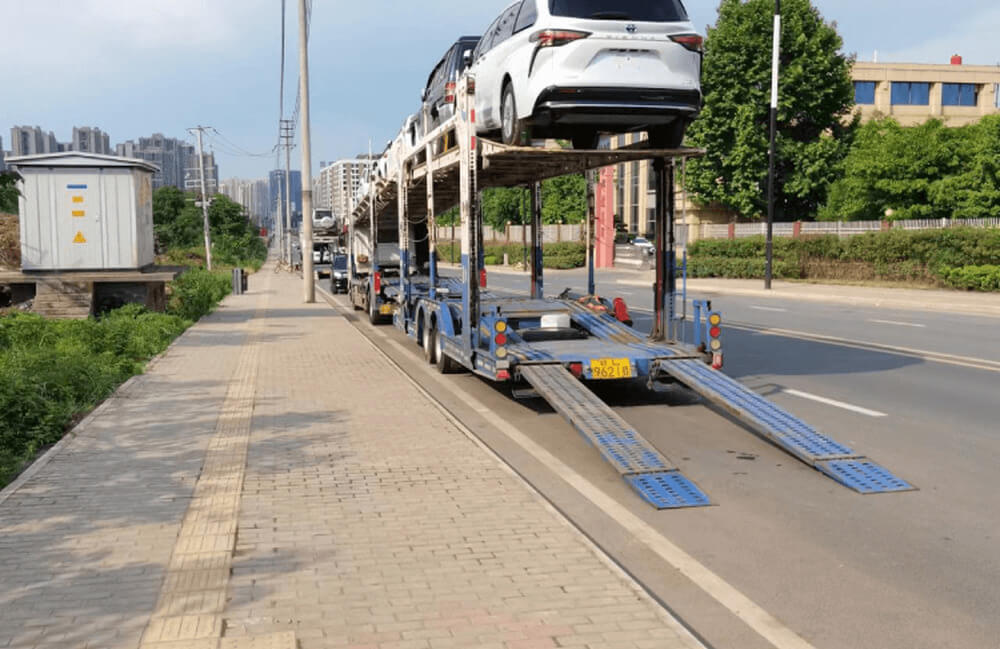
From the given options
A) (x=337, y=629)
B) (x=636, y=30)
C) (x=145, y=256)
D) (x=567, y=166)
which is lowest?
(x=337, y=629)

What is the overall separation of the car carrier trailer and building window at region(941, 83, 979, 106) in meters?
69.5

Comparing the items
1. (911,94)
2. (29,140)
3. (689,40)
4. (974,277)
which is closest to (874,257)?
(974,277)

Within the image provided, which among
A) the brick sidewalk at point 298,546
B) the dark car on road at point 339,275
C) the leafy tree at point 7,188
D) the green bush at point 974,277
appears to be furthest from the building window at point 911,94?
the leafy tree at point 7,188

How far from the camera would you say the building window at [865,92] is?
7125cm

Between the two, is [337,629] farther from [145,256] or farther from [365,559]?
[145,256]

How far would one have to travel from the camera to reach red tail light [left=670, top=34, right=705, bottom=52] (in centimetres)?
997

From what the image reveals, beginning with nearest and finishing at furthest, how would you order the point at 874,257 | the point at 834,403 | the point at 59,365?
the point at 834,403 < the point at 59,365 < the point at 874,257

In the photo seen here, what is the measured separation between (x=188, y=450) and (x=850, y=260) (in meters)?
31.8

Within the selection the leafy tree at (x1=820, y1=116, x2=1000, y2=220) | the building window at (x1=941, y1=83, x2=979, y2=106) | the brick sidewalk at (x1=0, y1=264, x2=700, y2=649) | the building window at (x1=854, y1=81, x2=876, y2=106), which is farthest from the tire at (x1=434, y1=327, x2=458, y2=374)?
the building window at (x1=941, y1=83, x2=979, y2=106)

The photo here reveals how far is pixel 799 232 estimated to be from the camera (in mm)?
39688

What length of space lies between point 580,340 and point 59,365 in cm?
678

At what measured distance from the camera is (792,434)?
8.11 metres

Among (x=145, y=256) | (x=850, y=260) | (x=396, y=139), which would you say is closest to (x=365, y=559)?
(x=396, y=139)

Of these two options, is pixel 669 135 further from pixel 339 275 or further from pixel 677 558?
pixel 339 275
